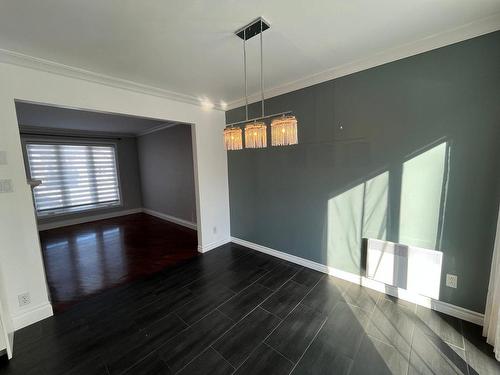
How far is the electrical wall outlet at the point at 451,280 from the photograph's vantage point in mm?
1989

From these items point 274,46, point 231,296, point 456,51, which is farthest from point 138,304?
point 456,51

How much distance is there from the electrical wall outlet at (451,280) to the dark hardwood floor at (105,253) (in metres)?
3.20

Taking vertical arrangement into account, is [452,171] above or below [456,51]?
below

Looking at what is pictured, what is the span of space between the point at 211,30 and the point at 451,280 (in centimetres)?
307

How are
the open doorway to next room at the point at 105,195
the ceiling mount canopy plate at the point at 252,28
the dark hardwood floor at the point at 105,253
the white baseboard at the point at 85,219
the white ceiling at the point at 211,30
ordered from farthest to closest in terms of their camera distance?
the white baseboard at the point at 85,219 → the open doorway to next room at the point at 105,195 → the dark hardwood floor at the point at 105,253 → the ceiling mount canopy plate at the point at 252,28 → the white ceiling at the point at 211,30

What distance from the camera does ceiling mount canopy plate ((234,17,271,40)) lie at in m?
1.58

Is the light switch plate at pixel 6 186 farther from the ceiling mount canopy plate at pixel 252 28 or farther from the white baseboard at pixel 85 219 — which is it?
the white baseboard at pixel 85 219

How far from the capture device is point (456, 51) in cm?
183

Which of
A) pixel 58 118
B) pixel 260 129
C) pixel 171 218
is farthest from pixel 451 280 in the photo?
pixel 58 118

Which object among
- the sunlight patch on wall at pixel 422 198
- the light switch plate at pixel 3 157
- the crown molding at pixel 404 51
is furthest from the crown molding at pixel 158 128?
the sunlight patch on wall at pixel 422 198

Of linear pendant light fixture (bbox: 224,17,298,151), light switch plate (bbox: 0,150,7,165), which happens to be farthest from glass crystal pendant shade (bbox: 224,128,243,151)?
light switch plate (bbox: 0,150,7,165)

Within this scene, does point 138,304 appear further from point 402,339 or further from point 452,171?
point 452,171

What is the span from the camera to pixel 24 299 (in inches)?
80.0

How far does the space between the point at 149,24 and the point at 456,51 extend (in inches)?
99.8
